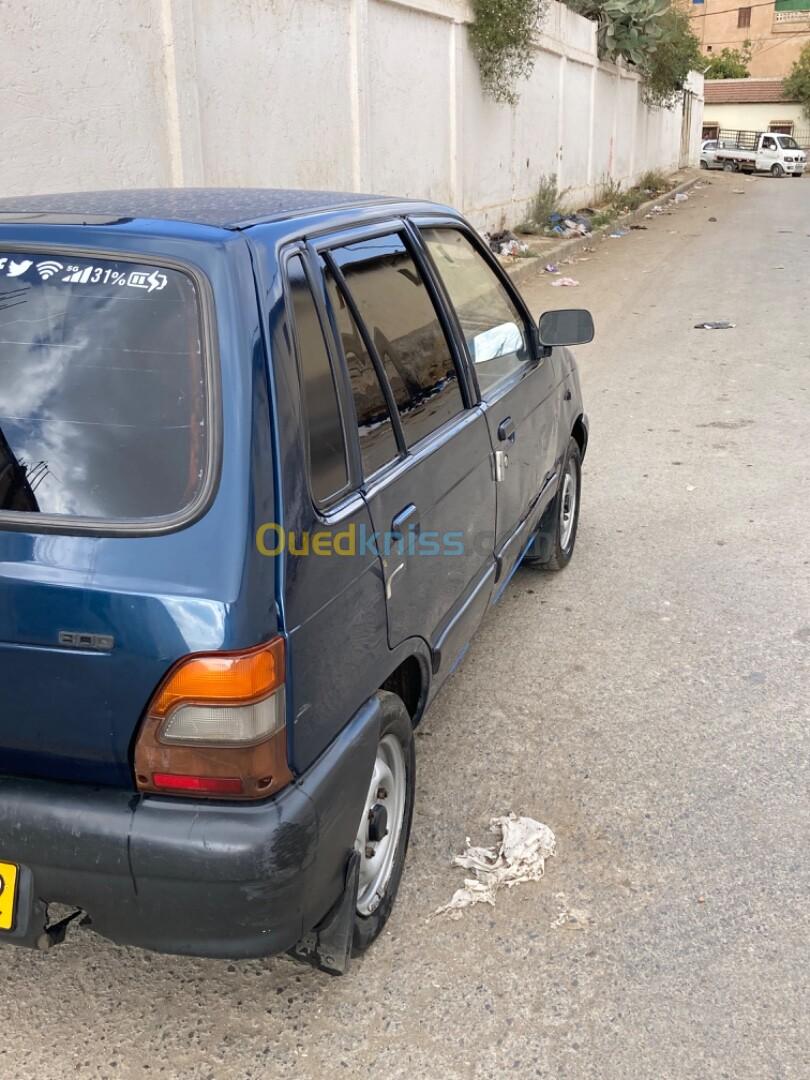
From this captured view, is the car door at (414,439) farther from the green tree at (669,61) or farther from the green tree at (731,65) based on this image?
the green tree at (731,65)

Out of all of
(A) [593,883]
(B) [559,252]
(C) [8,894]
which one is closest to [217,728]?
(C) [8,894]

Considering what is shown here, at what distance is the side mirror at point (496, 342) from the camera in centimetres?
343

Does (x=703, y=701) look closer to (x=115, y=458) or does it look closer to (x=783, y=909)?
(x=783, y=909)

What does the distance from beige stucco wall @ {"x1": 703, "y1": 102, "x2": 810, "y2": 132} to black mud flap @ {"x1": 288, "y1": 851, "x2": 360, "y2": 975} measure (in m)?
60.4

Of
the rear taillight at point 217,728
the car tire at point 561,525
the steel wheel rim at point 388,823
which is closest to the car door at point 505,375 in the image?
the car tire at point 561,525

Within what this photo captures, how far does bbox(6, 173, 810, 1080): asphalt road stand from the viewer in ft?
7.32

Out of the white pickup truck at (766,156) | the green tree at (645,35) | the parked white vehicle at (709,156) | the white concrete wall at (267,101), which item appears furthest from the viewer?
the parked white vehicle at (709,156)

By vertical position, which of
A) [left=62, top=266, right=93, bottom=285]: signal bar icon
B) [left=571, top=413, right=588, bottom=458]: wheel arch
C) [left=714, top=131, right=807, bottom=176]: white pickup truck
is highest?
[left=714, top=131, right=807, bottom=176]: white pickup truck

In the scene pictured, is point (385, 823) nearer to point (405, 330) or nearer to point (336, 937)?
point (336, 937)

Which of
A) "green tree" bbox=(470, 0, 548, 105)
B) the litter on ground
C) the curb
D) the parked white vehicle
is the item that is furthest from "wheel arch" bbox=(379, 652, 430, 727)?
the parked white vehicle

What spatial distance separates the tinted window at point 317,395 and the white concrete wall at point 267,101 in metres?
4.76

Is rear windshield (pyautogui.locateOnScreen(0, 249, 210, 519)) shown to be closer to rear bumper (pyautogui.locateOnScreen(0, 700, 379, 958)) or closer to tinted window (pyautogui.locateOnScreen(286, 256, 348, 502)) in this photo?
tinted window (pyautogui.locateOnScreen(286, 256, 348, 502))

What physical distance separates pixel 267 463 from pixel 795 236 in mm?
19289

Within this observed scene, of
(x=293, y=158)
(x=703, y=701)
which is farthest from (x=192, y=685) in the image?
(x=293, y=158)
